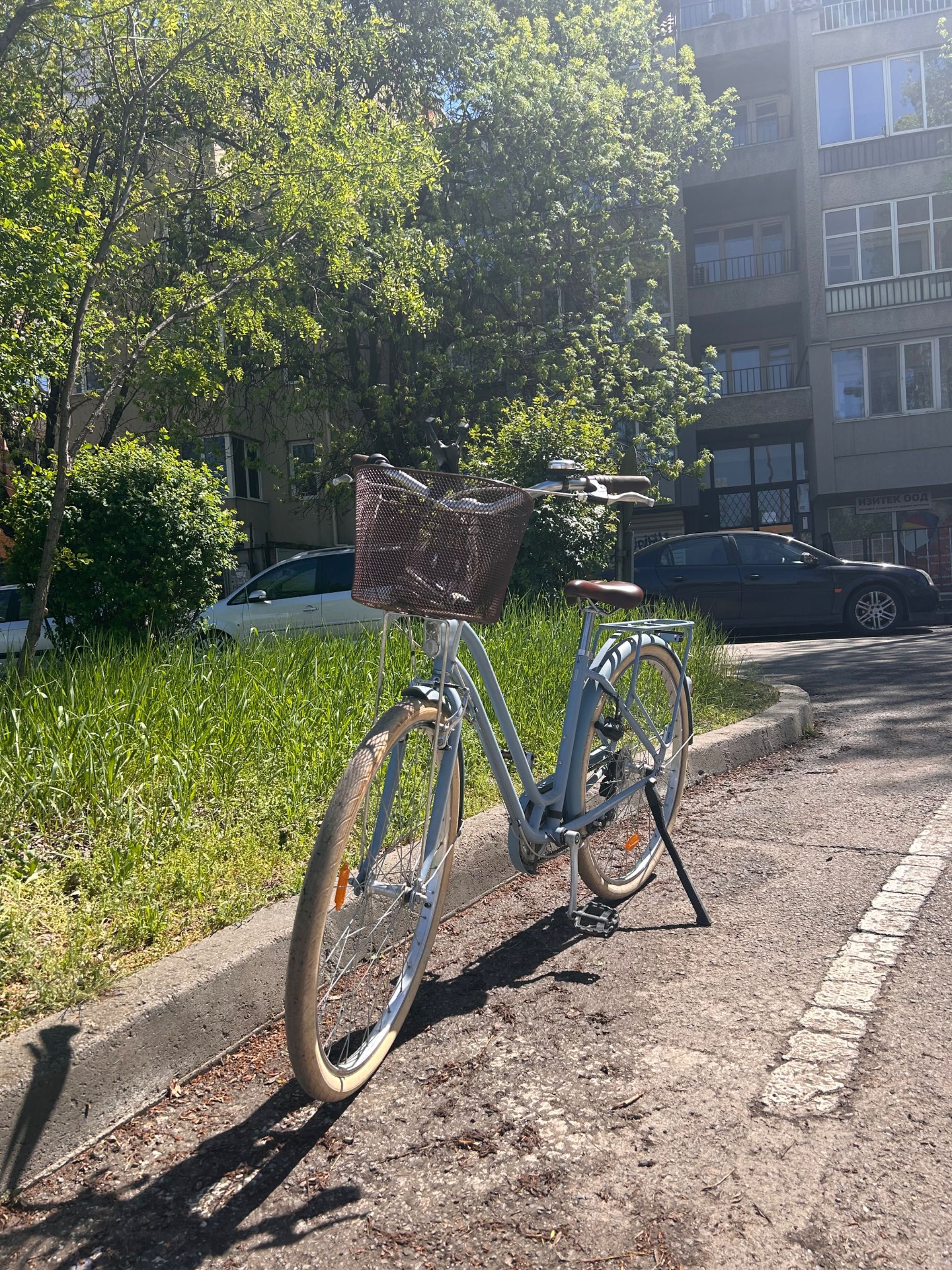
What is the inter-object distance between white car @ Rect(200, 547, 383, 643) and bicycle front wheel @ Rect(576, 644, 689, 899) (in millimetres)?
9769

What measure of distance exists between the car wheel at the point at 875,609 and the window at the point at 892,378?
14.7 metres

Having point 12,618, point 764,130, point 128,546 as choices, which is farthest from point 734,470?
point 128,546

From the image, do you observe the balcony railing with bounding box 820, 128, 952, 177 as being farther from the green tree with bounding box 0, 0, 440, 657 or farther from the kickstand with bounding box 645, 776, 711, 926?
the kickstand with bounding box 645, 776, 711, 926

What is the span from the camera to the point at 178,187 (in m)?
13.2

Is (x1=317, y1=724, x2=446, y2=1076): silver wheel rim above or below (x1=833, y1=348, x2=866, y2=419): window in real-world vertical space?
below

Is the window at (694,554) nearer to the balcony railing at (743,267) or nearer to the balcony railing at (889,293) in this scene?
the balcony railing at (889,293)

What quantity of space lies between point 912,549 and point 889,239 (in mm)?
8112

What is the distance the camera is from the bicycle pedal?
3.42m

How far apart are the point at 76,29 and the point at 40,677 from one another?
742cm

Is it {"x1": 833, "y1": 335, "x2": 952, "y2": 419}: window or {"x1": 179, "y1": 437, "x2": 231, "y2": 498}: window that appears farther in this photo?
{"x1": 833, "y1": 335, "x2": 952, "y2": 419}: window

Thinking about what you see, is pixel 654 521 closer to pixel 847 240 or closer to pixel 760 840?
pixel 847 240

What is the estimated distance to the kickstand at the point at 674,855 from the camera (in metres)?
3.64

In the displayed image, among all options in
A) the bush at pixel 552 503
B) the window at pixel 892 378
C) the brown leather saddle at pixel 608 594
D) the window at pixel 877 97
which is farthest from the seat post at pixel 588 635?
the window at pixel 877 97

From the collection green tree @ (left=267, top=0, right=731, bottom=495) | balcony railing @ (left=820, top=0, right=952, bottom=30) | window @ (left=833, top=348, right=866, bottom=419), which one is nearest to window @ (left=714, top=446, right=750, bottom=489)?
window @ (left=833, top=348, right=866, bottom=419)
